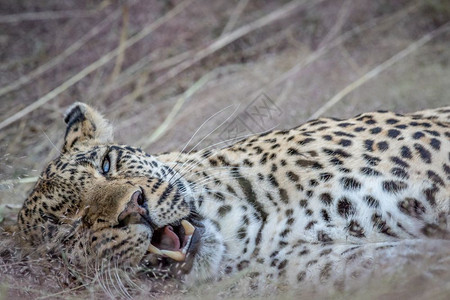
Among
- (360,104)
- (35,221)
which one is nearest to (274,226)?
(35,221)

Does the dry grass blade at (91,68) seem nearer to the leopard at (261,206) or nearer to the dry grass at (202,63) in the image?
the dry grass at (202,63)

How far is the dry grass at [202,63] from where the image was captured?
7781mm

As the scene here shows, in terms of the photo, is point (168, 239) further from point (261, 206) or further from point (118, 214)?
point (261, 206)

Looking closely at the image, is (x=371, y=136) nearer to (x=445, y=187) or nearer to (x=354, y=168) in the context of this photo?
(x=354, y=168)

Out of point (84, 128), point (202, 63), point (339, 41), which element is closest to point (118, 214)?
point (84, 128)

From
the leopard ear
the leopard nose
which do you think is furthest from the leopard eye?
the leopard nose

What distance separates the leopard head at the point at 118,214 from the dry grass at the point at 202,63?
245cm

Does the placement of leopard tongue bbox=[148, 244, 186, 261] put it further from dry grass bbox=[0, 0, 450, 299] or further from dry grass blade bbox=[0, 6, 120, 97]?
dry grass blade bbox=[0, 6, 120, 97]

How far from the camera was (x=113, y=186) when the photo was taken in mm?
4258

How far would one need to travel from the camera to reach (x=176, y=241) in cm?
427

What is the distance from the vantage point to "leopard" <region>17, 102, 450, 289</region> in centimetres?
418

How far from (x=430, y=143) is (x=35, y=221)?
2438 mm

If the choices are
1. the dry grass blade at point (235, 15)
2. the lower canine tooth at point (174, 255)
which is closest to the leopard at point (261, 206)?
the lower canine tooth at point (174, 255)

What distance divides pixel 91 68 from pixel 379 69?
3.16 metres
